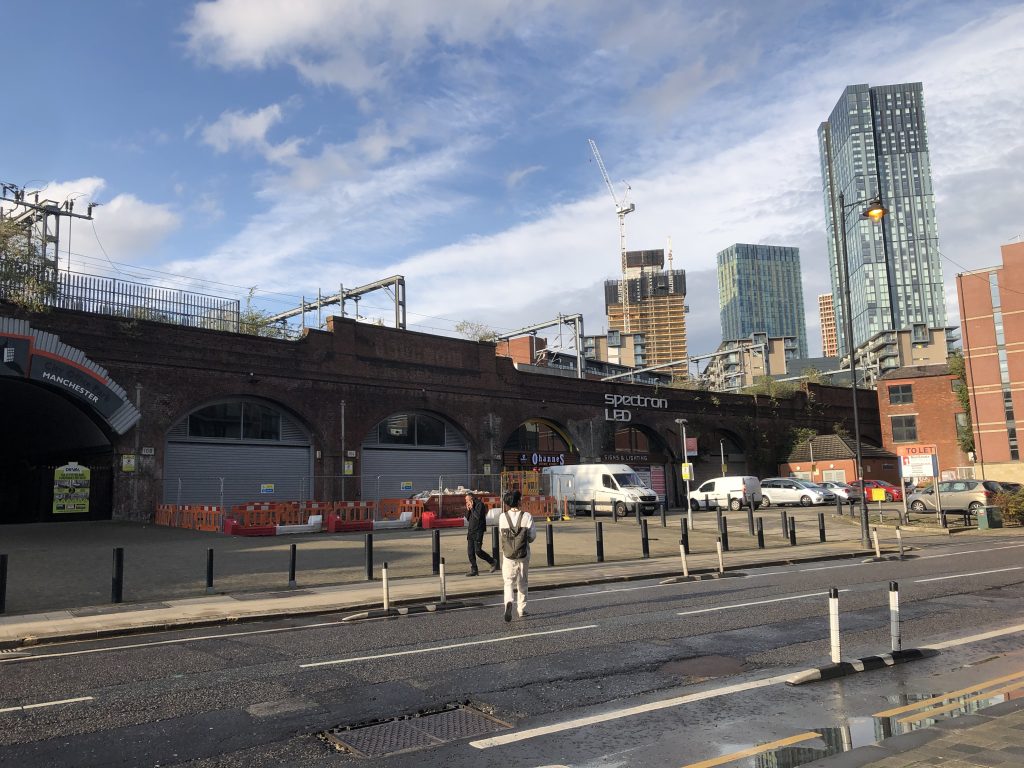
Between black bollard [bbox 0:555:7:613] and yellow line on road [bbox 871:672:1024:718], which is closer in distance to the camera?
yellow line on road [bbox 871:672:1024:718]

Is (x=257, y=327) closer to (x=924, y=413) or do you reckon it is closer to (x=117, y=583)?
(x=117, y=583)

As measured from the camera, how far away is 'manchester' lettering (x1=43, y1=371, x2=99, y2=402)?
26000mm

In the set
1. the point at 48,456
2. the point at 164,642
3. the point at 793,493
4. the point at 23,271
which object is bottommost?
the point at 164,642

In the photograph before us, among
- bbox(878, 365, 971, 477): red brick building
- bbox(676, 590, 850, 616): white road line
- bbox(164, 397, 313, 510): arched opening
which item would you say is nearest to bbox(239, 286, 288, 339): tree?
bbox(164, 397, 313, 510): arched opening

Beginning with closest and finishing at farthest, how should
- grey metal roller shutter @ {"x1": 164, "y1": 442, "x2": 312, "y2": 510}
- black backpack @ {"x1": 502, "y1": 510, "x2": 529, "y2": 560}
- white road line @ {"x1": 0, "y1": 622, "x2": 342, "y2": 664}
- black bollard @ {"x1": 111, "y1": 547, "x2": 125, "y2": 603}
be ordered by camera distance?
white road line @ {"x1": 0, "y1": 622, "x2": 342, "y2": 664} < black backpack @ {"x1": 502, "y1": 510, "x2": 529, "y2": 560} < black bollard @ {"x1": 111, "y1": 547, "x2": 125, "y2": 603} < grey metal roller shutter @ {"x1": 164, "y1": 442, "x2": 312, "y2": 510}

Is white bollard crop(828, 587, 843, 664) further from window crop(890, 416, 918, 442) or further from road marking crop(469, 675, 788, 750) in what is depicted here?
window crop(890, 416, 918, 442)

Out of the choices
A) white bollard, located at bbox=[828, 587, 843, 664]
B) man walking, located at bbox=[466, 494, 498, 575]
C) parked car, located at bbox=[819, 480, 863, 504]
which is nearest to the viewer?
white bollard, located at bbox=[828, 587, 843, 664]

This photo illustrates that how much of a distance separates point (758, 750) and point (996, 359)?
221 ft

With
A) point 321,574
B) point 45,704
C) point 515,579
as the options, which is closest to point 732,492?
point 321,574

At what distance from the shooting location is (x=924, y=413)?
66188mm

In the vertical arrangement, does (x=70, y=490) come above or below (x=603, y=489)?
above

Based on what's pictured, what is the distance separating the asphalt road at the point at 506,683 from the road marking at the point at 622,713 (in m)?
0.03

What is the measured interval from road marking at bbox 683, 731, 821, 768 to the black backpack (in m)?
5.75

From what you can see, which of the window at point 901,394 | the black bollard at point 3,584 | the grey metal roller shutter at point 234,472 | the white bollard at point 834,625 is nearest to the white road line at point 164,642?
the black bollard at point 3,584
